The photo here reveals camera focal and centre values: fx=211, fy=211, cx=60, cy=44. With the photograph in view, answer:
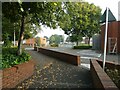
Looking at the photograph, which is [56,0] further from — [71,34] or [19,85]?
[71,34]

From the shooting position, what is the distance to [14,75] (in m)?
7.22

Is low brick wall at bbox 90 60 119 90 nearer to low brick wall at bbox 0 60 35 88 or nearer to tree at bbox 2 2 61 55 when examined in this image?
tree at bbox 2 2 61 55

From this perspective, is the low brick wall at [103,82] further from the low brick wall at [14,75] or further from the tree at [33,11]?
the low brick wall at [14,75]

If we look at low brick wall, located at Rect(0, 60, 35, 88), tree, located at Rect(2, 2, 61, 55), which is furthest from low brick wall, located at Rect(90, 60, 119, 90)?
low brick wall, located at Rect(0, 60, 35, 88)

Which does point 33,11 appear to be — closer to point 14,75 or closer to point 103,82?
point 14,75

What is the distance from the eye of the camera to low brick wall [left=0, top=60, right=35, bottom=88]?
6.45m

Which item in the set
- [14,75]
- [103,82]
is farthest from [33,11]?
[103,82]

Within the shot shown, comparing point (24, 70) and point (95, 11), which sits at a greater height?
point (95, 11)

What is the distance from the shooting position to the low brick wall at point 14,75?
645 cm

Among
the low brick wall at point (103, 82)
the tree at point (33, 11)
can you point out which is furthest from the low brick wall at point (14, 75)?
the low brick wall at point (103, 82)

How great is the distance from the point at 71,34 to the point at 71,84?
44.1 metres

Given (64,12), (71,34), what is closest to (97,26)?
(71,34)

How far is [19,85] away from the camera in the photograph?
7449 mm

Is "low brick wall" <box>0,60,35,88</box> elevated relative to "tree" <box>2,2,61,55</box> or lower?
Result: lower
